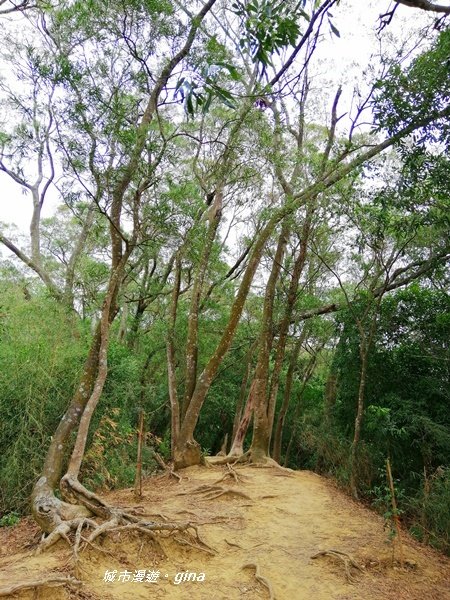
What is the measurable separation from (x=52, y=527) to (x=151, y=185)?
4684mm

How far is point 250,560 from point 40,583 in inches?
88.7

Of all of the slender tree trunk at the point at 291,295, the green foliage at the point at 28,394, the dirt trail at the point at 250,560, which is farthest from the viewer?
the slender tree trunk at the point at 291,295

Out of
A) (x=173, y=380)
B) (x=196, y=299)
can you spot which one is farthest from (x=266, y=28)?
(x=173, y=380)

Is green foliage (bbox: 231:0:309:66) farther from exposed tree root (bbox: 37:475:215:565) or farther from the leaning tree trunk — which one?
the leaning tree trunk

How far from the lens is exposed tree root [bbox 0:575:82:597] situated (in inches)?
131

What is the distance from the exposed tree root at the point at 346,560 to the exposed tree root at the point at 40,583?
2.66m

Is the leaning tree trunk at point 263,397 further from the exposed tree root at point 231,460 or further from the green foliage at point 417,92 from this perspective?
the green foliage at point 417,92

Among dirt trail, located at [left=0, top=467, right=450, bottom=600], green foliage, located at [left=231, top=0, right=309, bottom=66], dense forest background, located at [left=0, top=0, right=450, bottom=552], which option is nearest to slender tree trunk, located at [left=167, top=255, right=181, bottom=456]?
dense forest background, located at [left=0, top=0, right=450, bottom=552]

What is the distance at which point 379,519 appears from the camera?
6.82m

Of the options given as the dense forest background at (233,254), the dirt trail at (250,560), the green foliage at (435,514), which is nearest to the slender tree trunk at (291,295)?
the dense forest background at (233,254)

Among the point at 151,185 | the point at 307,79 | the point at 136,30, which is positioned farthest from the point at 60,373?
the point at 307,79

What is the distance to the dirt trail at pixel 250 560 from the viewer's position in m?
4.00

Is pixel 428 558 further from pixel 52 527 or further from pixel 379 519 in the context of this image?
pixel 52 527

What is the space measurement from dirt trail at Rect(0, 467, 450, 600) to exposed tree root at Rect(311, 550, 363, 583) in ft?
0.11
